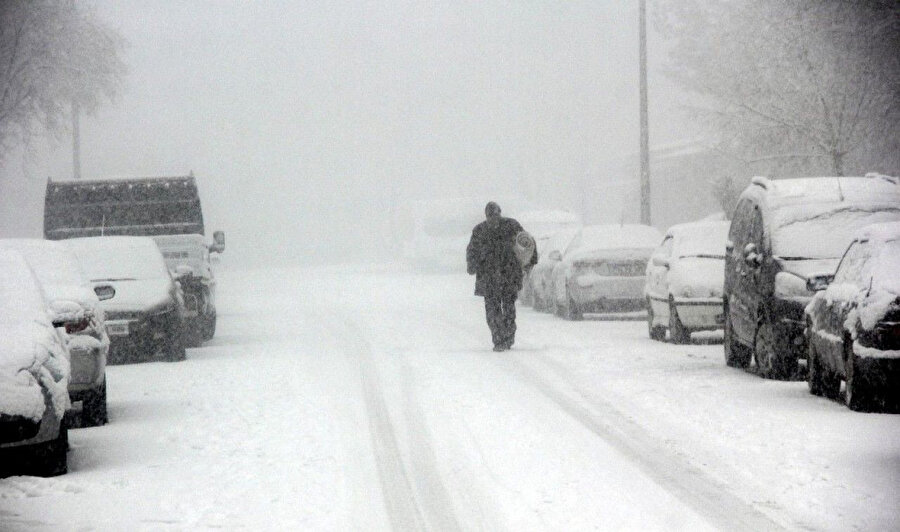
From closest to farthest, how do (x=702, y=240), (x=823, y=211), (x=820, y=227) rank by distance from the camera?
(x=820, y=227), (x=823, y=211), (x=702, y=240)

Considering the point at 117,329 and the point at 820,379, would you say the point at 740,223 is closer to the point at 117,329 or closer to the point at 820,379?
the point at 820,379

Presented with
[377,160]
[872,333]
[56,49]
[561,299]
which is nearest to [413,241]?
[56,49]

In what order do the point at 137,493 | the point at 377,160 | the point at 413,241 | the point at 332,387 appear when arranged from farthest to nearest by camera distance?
the point at 377,160 → the point at 413,241 → the point at 332,387 → the point at 137,493

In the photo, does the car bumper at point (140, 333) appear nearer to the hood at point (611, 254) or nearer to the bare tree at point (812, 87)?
the hood at point (611, 254)

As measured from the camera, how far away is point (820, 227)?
14891 mm

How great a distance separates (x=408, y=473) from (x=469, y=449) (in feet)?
3.40

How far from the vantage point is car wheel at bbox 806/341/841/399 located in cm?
1320

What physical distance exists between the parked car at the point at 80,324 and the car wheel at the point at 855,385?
6.08 metres

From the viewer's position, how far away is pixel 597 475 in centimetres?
945

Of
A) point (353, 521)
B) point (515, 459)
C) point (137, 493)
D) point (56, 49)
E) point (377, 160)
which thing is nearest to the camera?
point (353, 521)

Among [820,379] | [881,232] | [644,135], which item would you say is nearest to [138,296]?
[820,379]

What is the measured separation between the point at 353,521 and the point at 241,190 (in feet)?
357

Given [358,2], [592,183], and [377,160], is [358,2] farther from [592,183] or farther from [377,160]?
[592,183]

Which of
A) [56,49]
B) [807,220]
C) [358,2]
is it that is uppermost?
[358,2]
